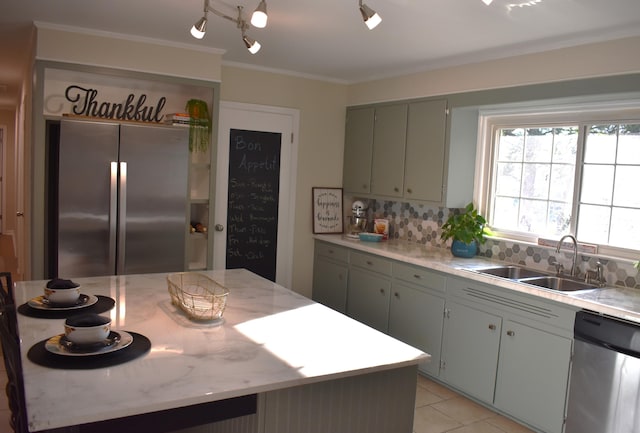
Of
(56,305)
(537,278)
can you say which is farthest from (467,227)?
(56,305)

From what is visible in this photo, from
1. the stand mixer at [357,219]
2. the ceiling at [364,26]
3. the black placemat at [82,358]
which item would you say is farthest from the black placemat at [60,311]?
the stand mixer at [357,219]

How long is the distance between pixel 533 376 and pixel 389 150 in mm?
2315

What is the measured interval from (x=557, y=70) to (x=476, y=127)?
0.96 m

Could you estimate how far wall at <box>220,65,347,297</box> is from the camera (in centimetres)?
516

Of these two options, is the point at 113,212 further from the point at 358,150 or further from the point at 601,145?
the point at 601,145

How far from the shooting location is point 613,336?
9.30 feet

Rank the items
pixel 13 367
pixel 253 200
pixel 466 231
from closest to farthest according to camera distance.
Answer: pixel 13 367, pixel 466 231, pixel 253 200

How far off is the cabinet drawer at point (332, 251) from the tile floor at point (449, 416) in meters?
1.49

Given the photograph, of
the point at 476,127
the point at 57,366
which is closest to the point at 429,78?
the point at 476,127

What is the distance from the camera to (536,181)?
409cm

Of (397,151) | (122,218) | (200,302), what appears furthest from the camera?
(397,151)

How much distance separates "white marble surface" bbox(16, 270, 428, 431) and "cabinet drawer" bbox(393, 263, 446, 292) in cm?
154

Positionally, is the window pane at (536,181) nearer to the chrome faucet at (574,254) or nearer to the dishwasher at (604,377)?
the chrome faucet at (574,254)

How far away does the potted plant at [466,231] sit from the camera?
4.11 meters
